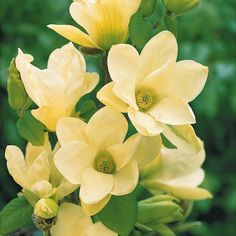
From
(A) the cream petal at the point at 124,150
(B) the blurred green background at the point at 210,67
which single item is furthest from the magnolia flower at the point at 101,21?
(B) the blurred green background at the point at 210,67

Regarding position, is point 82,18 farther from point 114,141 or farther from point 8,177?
point 8,177

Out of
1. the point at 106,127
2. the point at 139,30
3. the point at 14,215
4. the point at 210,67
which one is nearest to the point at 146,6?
the point at 139,30

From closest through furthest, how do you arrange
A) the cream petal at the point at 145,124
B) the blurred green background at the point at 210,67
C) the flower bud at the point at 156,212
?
the cream petal at the point at 145,124 → the flower bud at the point at 156,212 → the blurred green background at the point at 210,67

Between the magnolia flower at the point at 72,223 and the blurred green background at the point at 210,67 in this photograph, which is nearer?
the magnolia flower at the point at 72,223

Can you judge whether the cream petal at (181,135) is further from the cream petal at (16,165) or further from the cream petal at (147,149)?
the cream petal at (16,165)

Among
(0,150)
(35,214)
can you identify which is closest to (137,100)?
(35,214)

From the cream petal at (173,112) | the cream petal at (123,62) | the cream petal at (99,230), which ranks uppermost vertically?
the cream petal at (123,62)

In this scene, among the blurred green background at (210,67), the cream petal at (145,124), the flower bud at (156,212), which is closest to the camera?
the cream petal at (145,124)

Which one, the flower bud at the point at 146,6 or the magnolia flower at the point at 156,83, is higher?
the flower bud at the point at 146,6
